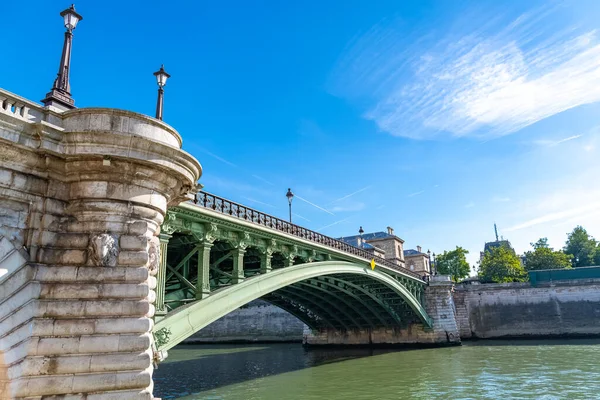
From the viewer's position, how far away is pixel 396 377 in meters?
24.0

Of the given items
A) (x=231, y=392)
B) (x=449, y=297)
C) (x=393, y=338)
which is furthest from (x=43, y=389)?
(x=449, y=297)

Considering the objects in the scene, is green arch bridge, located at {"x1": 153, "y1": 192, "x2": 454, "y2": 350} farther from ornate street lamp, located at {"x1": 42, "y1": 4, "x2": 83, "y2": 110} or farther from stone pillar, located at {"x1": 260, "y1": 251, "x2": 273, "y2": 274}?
ornate street lamp, located at {"x1": 42, "y1": 4, "x2": 83, "y2": 110}

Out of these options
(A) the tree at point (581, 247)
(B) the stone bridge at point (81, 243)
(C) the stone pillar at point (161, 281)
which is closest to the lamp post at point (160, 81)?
(B) the stone bridge at point (81, 243)

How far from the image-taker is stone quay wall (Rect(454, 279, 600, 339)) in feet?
154

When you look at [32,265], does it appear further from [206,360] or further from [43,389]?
[206,360]

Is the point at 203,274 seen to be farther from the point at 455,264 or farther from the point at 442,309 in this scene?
the point at 455,264

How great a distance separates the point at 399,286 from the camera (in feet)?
118

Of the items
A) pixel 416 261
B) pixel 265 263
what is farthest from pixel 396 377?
pixel 416 261

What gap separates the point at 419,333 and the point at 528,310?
1483cm

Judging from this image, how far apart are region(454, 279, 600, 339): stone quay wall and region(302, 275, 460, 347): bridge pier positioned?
5.90 m

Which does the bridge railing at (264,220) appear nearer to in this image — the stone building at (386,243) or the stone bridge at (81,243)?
the stone bridge at (81,243)

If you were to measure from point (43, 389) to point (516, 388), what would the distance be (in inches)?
751

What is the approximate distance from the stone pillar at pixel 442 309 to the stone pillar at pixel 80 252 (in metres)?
41.3

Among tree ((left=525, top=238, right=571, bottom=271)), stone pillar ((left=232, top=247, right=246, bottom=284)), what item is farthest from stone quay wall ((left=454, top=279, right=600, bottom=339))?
stone pillar ((left=232, top=247, right=246, bottom=284))
